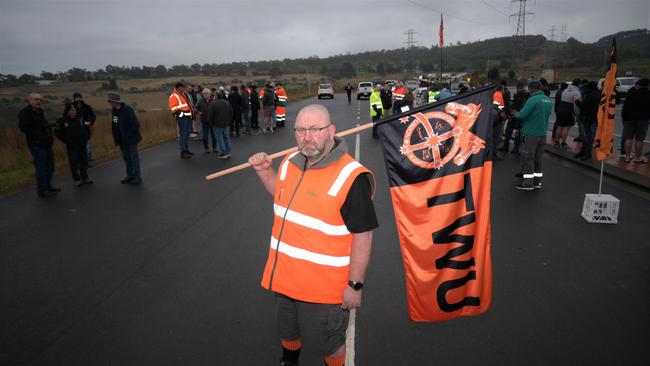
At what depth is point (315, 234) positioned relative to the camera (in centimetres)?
242

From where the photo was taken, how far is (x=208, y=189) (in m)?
8.64

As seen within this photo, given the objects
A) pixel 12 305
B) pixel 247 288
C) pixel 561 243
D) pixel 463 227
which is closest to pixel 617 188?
pixel 561 243

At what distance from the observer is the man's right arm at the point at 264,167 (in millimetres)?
2822

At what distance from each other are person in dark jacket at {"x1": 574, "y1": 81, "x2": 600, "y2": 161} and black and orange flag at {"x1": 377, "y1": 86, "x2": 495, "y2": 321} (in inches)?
348

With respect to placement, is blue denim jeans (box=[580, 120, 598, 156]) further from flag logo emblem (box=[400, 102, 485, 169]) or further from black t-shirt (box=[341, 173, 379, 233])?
black t-shirt (box=[341, 173, 379, 233])

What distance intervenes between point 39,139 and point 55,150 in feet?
17.4

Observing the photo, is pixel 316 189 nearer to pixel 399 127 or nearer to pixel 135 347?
pixel 399 127

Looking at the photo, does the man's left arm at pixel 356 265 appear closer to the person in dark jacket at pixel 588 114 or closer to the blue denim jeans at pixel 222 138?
the person in dark jacket at pixel 588 114

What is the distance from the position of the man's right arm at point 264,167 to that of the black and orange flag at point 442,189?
0.84 metres

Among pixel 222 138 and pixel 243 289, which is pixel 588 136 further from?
pixel 222 138

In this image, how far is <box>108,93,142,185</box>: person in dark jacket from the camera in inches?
353

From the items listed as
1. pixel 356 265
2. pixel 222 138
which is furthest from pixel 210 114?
pixel 356 265

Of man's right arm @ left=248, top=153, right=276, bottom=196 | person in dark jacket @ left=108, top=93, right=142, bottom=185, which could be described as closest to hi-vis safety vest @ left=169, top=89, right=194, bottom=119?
person in dark jacket @ left=108, top=93, right=142, bottom=185

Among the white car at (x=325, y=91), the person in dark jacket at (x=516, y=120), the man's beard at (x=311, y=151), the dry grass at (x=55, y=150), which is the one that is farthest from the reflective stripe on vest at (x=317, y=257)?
the white car at (x=325, y=91)
